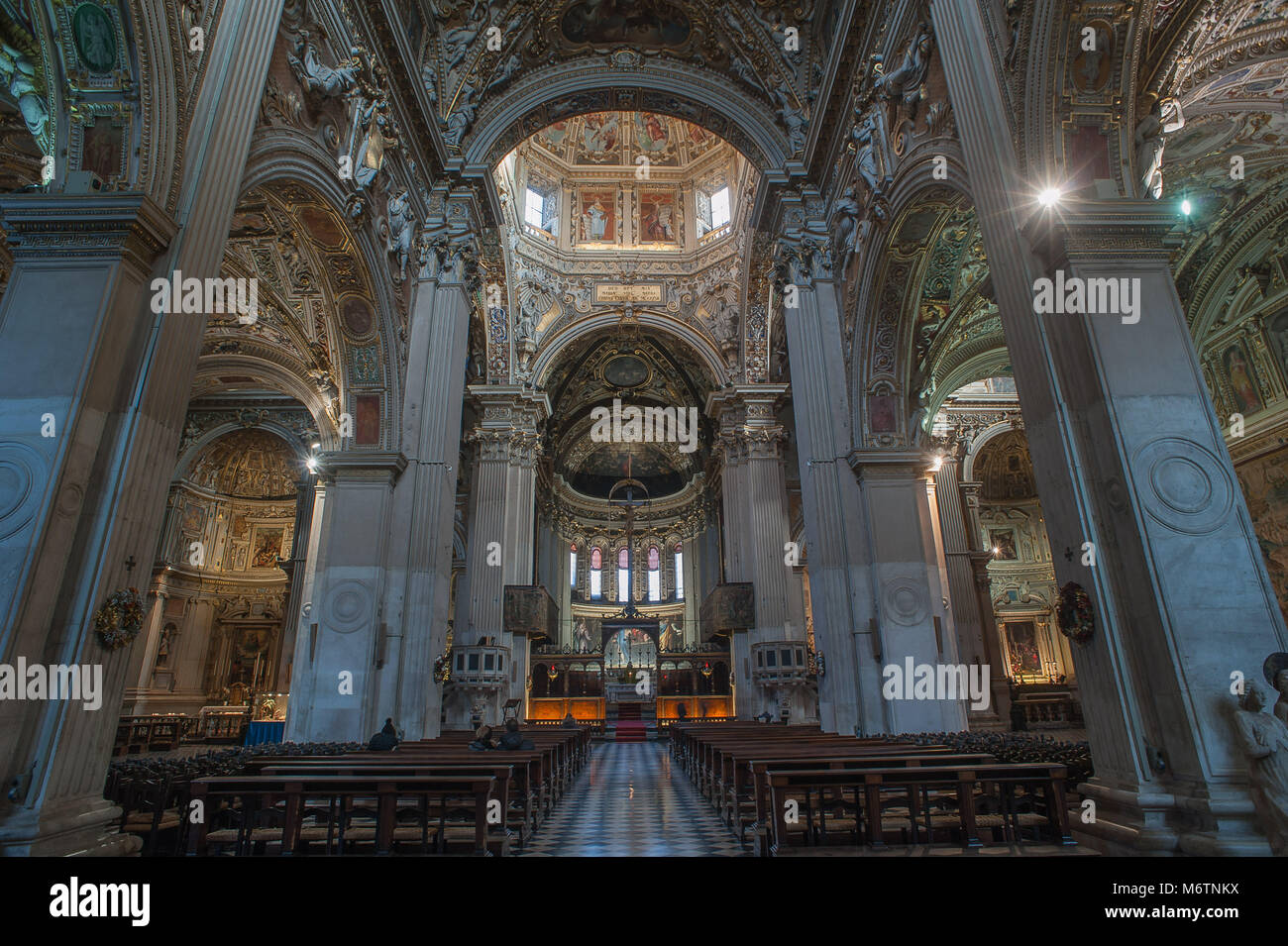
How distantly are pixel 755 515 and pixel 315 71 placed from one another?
14681 mm

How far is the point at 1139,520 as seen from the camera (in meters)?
4.85

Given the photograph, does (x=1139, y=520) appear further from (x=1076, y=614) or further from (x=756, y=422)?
(x=756, y=422)

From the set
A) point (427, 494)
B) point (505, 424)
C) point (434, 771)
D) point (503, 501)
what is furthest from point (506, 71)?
point (434, 771)

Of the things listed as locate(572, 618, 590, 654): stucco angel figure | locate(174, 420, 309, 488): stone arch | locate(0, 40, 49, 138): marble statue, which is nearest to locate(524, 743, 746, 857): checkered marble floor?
locate(0, 40, 49, 138): marble statue

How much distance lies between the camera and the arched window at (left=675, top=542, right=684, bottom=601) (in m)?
34.8

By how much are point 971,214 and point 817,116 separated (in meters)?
3.71

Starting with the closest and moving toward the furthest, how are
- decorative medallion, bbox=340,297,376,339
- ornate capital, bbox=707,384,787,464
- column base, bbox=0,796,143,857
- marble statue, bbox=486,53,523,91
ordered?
column base, bbox=0,796,143,857 < decorative medallion, bbox=340,297,376,339 < marble statue, bbox=486,53,523,91 < ornate capital, bbox=707,384,787,464

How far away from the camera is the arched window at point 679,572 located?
Result: 3478cm

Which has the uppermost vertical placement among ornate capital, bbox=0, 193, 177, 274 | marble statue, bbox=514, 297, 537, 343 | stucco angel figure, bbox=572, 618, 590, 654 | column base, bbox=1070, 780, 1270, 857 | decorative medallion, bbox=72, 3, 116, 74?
marble statue, bbox=514, 297, 537, 343

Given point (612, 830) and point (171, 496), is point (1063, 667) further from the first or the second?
point (171, 496)

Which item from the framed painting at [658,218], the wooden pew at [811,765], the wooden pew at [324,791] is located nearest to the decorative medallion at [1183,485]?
the wooden pew at [811,765]

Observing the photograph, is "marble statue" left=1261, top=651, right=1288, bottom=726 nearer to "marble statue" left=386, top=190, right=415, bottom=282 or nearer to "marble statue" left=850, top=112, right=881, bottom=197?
"marble statue" left=850, top=112, right=881, bottom=197

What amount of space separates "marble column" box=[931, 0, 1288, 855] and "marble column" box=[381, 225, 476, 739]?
28.3 feet
